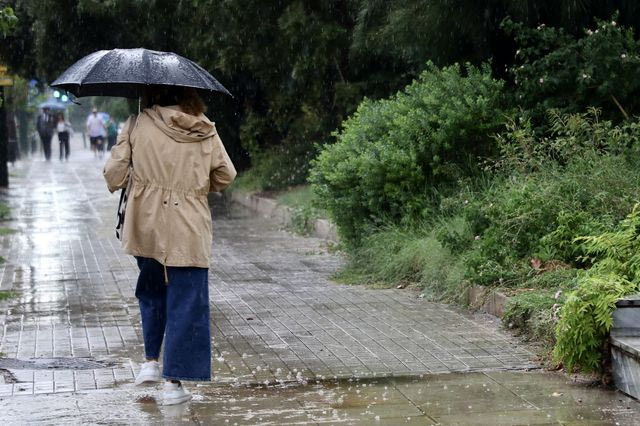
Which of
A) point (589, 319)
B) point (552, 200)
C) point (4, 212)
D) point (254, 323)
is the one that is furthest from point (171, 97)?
point (4, 212)

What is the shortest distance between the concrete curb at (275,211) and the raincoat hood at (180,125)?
7558 mm

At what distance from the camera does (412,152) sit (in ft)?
35.5

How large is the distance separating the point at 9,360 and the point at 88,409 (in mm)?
1480

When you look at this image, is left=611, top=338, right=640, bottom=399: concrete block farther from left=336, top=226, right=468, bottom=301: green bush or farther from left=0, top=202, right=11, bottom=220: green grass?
left=0, top=202, right=11, bottom=220: green grass

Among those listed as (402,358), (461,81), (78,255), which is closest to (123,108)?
(78,255)

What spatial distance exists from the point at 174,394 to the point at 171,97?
169 cm

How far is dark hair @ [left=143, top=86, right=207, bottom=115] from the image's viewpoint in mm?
6418

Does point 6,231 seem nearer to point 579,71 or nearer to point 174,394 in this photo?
point 579,71

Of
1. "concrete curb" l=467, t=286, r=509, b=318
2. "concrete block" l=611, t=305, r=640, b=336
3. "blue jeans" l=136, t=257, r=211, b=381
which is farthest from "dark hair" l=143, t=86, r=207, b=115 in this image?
"concrete curb" l=467, t=286, r=509, b=318

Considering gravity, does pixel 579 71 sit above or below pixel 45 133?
above

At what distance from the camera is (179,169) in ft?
20.2

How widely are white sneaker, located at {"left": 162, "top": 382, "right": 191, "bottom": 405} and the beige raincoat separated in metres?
0.67

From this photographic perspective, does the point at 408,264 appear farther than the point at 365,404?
Yes

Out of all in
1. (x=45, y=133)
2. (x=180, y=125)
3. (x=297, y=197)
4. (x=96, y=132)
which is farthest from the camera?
(x=96, y=132)
